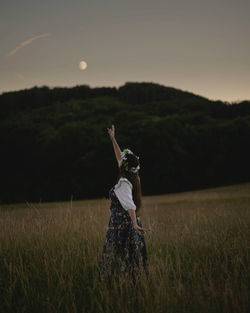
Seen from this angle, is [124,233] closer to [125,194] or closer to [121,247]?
[121,247]

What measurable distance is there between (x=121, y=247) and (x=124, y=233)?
18 cm

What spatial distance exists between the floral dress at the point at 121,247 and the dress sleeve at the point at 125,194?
0.90 ft

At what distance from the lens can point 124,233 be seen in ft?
11.0

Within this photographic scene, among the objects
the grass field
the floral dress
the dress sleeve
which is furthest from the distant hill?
the dress sleeve

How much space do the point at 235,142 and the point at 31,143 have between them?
99.1 feet

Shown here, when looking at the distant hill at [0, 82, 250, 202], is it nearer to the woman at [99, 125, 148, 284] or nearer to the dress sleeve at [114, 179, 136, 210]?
the woman at [99, 125, 148, 284]

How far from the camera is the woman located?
3.11 metres

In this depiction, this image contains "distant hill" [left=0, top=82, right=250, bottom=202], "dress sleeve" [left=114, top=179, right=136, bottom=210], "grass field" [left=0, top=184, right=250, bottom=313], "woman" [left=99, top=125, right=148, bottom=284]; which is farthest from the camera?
"distant hill" [left=0, top=82, right=250, bottom=202]

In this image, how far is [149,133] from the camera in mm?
38500

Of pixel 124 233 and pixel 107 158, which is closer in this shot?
pixel 124 233

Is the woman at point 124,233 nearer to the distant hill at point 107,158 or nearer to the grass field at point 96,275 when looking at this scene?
the grass field at point 96,275

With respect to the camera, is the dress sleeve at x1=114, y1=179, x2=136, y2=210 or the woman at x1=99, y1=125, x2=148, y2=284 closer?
the dress sleeve at x1=114, y1=179, x2=136, y2=210

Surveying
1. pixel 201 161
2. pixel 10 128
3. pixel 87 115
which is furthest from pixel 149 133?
pixel 87 115

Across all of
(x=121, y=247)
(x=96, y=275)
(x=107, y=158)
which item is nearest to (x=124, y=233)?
(x=121, y=247)
